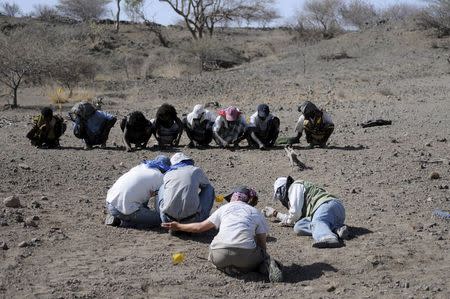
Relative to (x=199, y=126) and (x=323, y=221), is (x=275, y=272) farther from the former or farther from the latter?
(x=199, y=126)

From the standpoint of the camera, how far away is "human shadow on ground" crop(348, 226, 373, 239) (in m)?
7.08

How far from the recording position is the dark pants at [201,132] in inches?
482

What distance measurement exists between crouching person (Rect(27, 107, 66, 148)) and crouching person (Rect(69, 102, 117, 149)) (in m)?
0.31

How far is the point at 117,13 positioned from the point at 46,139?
35029 mm

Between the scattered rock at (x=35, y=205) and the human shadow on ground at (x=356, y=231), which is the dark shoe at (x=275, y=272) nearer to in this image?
the human shadow on ground at (x=356, y=231)

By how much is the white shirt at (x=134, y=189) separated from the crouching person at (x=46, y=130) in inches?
210

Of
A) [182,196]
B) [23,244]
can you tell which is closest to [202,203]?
[182,196]

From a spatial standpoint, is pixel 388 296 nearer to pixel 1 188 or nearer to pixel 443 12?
pixel 1 188

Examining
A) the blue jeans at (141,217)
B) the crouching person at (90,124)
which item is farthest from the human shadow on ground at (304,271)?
the crouching person at (90,124)

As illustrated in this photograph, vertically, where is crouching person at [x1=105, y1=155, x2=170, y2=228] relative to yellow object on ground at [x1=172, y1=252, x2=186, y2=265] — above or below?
above

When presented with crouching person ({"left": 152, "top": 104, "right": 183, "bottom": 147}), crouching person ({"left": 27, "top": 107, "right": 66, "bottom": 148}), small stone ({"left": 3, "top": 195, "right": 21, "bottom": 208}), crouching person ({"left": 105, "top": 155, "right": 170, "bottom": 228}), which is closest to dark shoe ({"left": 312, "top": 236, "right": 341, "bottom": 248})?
crouching person ({"left": 105, "top": 155, "right": 170, "bottom": 228})

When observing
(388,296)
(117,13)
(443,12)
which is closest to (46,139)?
(388,296)

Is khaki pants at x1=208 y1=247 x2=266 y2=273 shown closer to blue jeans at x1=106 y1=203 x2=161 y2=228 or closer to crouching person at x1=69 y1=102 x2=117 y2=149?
blue jeans at x1=106 y1=203 x2=161 y2=228

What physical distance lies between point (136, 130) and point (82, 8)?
41938 millimetres
